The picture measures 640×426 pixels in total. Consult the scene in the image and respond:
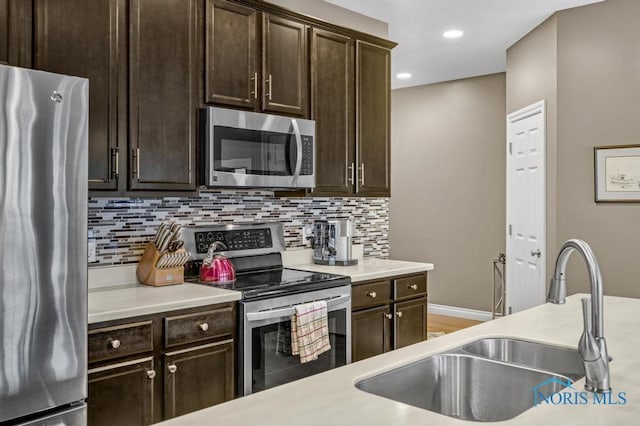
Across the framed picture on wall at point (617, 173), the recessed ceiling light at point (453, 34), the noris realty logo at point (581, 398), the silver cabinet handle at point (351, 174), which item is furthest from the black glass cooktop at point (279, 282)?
the recessed ceiling light at point (453, 34)

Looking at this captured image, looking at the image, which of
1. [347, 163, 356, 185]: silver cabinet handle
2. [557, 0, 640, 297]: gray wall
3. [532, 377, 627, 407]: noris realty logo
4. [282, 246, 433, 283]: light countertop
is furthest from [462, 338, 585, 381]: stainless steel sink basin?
[557, 0, 640, 297]: gray wall

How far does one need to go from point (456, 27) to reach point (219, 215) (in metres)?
2.58

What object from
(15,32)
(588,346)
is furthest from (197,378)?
(588,346)

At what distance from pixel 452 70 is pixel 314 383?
515 cm

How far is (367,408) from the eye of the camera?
3.93ft

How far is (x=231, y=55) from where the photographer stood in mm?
3037

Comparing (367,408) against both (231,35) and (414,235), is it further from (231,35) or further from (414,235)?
(414,235)

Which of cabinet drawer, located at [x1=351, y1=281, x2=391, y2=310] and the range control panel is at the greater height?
the range control panel

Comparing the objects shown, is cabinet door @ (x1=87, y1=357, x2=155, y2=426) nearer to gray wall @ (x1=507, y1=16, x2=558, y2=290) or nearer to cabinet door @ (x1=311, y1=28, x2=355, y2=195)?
cabinet door @ (x1=311, y1=28, x2=355, y2=195)

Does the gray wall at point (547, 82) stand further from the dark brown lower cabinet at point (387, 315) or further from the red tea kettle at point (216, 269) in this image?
the red tea kettle at point (216, 269)

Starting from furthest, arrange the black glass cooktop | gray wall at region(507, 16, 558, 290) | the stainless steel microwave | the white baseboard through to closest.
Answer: the white baseboard < gray wall at region(507, 16, 558, 290) < the stainless steel microwave < the black glass cooktop

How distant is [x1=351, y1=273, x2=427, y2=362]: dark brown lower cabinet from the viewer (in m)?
3.28

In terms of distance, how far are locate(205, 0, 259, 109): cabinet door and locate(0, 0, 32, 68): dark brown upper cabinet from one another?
0.89m

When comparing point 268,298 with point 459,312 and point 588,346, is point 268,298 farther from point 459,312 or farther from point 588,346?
point 459,312
